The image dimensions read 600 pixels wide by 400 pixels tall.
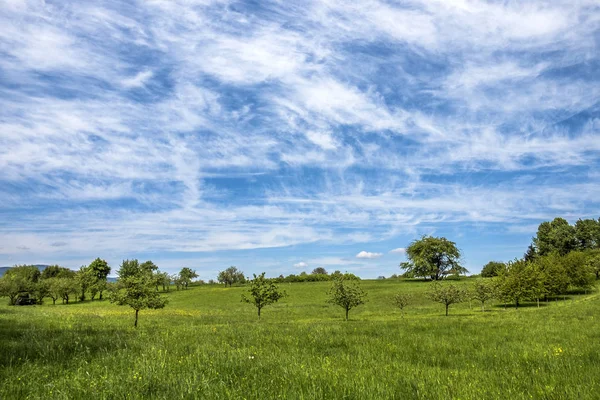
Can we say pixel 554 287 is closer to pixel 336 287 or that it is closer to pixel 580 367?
pixel 336 287

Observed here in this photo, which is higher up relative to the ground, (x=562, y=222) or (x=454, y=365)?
(x=562, y=222)

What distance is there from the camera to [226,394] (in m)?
5.97

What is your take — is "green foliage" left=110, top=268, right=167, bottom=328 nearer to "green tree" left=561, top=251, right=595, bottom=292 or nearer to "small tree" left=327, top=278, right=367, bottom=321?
"small tree" left=327, top=278, right=367, bottom=321

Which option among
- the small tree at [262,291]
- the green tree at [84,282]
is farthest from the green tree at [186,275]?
the small tree at [262,291]

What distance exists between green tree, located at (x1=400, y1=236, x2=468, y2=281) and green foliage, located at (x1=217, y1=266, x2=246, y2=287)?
61.6 meters

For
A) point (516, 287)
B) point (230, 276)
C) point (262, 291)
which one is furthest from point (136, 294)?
point (230, 276)

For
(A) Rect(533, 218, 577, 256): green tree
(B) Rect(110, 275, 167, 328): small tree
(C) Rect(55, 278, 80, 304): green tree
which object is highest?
(A) Rect(533, 218, 577, 256): green tree

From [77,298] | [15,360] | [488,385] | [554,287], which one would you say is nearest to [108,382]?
[15,360]

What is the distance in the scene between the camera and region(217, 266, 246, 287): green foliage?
428ft

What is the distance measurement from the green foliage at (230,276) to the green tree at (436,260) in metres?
61.6

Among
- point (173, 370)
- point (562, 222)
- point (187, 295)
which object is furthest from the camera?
point (562, 222)

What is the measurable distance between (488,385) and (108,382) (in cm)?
707

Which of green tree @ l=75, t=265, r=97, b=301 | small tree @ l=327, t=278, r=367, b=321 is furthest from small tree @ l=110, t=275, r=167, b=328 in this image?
green tree @ l=75, t=265, r=97, b=301

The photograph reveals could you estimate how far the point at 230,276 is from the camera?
5192 inches
